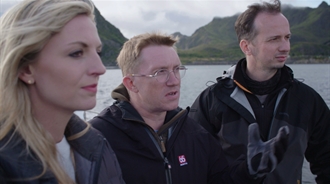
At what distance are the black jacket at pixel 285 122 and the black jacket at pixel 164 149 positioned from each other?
2.34 feet

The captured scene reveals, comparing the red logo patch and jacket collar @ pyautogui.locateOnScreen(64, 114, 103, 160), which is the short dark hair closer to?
the red logo patch

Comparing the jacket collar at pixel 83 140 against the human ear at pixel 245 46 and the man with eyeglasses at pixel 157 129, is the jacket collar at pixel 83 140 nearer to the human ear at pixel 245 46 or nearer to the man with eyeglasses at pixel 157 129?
the man with eyeglasses at pixel 157 129

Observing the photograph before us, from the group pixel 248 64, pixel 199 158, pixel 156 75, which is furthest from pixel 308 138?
pixel 156 75

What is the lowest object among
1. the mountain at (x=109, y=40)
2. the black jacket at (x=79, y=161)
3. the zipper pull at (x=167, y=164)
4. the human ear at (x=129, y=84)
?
the zipper pull at (x=167, y=164)

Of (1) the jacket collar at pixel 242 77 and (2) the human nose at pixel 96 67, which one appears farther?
(1) the jacket collar at pixel 242 77

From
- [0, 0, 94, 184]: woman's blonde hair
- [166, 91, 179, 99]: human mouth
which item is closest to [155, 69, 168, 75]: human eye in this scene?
[166, 91, 179, 99]: human mouth

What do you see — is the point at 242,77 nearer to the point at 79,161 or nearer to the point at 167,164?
the point at 167,164

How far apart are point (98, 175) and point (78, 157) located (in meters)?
0.21

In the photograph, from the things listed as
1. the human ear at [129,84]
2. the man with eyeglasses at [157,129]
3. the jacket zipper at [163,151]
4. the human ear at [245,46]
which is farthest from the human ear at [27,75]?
the human ear at [245,46]

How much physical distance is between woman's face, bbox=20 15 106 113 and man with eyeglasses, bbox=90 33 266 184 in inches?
36.4

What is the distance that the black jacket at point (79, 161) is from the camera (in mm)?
1724

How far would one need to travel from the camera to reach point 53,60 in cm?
192

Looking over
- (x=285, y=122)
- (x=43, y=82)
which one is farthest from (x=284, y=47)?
(x=43, y=82)

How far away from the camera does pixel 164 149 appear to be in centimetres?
290
